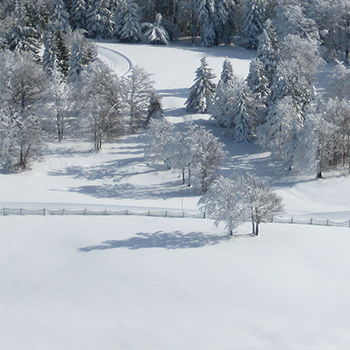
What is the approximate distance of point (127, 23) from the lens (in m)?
97.5

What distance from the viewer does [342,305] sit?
32812mm

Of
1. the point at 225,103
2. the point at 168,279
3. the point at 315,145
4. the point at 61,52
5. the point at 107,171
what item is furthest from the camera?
the point at 61,52

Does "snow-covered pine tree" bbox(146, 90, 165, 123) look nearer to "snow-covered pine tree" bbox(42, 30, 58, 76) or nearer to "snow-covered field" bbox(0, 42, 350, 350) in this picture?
"snow-covered pine tree" bbox(42, 30, 58, 76)

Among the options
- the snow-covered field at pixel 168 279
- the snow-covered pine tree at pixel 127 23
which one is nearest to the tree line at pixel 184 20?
the snow-covered pine tree at pixel 127 23

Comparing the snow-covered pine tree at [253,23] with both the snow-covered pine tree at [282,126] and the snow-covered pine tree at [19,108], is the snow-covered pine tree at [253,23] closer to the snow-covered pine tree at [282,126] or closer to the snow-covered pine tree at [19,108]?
the snow-covered pine tree at [282,126]

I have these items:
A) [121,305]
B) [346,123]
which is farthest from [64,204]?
[346,123]

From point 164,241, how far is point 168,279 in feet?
15.8

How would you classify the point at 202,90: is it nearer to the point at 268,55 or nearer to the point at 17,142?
the point at 268,55

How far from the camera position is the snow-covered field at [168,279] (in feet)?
100

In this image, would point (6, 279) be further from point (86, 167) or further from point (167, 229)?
point (86, 167)

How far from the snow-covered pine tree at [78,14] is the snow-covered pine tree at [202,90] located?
141 feet

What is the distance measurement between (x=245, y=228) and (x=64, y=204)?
14492 mm

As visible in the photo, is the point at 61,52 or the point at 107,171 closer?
the point at 107,171

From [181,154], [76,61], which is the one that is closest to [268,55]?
[181,154]
